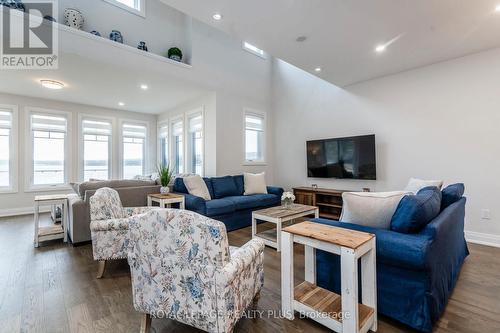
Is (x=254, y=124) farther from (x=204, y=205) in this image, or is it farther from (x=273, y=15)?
(x=273, y=15)

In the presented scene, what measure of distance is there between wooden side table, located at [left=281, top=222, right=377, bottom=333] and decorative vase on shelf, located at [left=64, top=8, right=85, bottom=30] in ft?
14.2

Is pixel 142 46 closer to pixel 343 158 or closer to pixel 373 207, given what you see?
pixel 343 158

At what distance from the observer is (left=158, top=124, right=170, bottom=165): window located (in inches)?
270

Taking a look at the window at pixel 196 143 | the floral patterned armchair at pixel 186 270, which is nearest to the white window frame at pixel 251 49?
the window at pixel 196 143

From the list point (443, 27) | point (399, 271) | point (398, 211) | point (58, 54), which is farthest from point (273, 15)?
point (58, 54)

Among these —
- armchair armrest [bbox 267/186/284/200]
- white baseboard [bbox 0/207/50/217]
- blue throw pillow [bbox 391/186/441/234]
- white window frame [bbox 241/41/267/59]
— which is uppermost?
white window frame [bbox 241/41/267/59]

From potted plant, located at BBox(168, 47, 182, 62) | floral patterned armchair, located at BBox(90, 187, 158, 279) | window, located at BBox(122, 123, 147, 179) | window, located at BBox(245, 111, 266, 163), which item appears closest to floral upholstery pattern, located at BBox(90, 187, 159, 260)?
floral patterned armchair, located at BBox(90, 187, 158, 279)

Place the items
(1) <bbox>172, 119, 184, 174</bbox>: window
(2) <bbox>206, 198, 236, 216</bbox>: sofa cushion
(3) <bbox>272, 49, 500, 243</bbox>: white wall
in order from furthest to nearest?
1. (1) <bbox>172, 119, 184, 174</bbox>: window
2. (2) <bbox>206, 198, 236, 216</bbox>: sofa cushion
3. (3) <bbox>272, 49, 500, 243</bbox>: white wall

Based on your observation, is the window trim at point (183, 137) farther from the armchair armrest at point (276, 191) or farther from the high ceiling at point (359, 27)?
the high ceiling at point (359, 27)

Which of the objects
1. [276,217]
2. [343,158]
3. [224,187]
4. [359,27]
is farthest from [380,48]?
[224,187]

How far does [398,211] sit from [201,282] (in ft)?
4.90

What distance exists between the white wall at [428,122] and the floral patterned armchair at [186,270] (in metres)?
3.88

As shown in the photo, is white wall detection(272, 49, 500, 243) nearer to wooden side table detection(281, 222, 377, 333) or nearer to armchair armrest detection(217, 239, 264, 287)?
wooden side table detection(281, 222, 377, 333)

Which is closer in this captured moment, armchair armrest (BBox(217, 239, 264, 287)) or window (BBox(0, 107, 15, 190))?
armchair armrest (BBox(217, 239, 264, 287))
